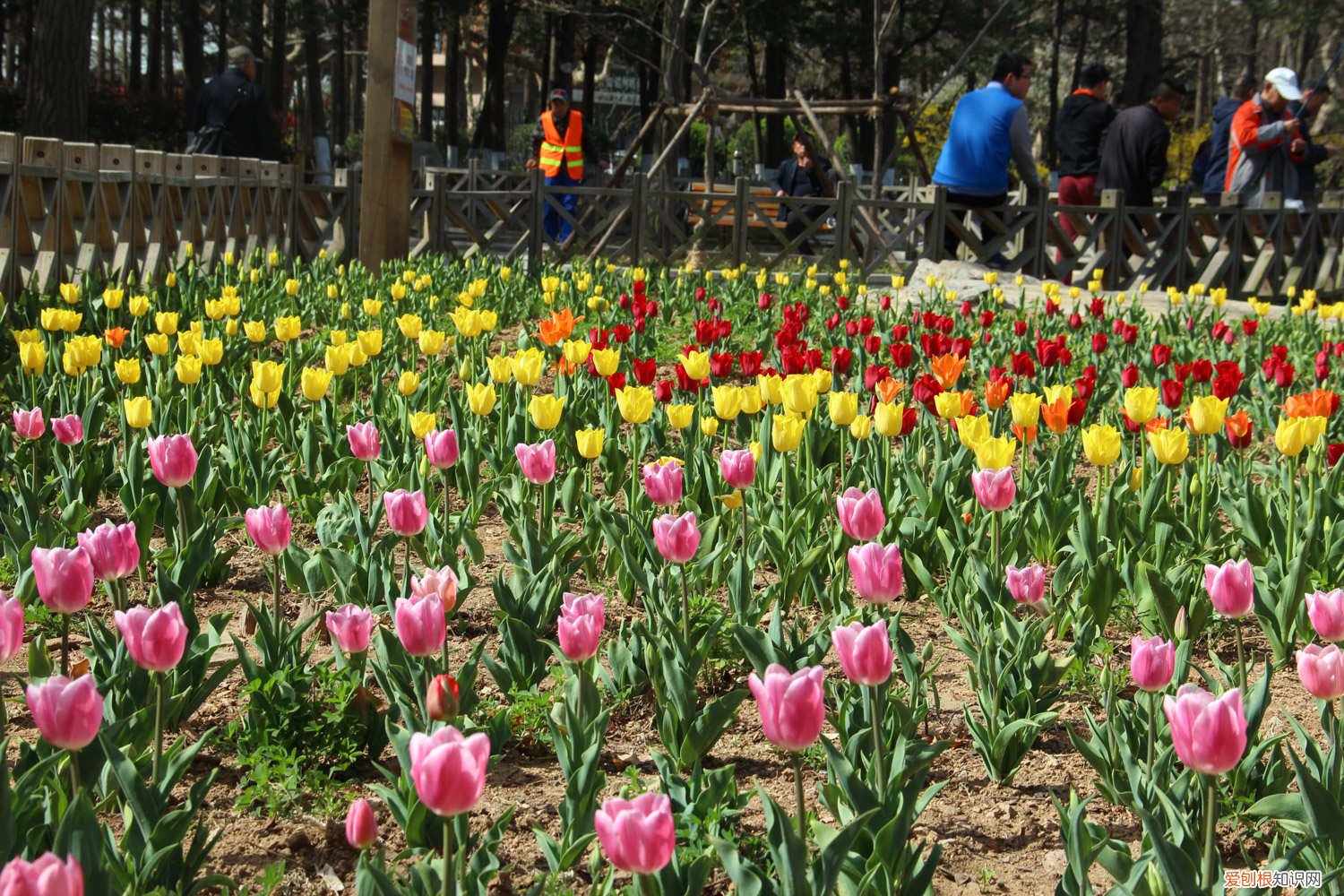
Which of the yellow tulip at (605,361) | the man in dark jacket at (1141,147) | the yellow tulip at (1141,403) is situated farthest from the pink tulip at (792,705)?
the man in dark jacket at (1141,147)

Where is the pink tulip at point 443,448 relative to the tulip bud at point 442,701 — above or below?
above

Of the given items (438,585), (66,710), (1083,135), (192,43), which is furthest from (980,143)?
(192,43)

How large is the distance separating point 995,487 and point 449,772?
182 centimetres

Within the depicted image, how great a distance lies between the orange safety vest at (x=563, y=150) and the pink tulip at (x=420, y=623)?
12.5 m

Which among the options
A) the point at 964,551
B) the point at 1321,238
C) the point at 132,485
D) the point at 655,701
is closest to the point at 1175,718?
the point at 655,701

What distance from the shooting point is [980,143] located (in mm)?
12312

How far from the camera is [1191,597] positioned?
3.33 meters

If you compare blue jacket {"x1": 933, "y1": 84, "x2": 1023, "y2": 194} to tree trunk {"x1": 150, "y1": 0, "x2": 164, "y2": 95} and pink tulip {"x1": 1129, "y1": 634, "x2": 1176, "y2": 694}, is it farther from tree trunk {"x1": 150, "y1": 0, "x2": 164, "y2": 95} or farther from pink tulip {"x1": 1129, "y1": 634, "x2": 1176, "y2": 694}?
tree trunk {"x1": 150, "y1": 0, "x2": 164, "y2": 95}

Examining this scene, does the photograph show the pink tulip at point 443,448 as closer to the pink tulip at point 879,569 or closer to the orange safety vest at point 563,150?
the pink tulip at point 879,569

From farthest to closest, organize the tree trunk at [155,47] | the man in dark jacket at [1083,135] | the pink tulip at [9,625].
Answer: the tree trunk at [155,47] < the man in dark jacket at [1083,135] < the pink tulip at [9,625]

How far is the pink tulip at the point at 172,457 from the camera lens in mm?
3113

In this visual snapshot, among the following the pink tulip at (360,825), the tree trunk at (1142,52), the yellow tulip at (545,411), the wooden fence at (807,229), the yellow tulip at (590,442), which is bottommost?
the pink tulip at (360,825)

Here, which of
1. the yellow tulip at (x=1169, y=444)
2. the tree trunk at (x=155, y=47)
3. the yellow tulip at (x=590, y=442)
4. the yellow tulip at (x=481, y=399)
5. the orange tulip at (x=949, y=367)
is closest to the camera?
the yellow tulip at (x=1169, y=444)

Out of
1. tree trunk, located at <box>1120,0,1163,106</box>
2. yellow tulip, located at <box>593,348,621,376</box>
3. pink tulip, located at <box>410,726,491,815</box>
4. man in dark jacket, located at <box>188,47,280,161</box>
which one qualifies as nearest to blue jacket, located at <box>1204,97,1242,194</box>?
tree trunk, located at <box>1120,0,1163,106</box>
